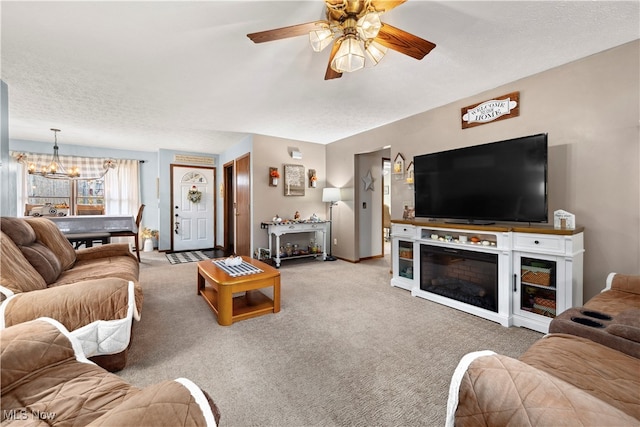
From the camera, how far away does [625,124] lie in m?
2.15

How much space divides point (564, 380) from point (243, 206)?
4.94 metres

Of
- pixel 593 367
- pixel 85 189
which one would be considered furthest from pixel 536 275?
pixel 85 189

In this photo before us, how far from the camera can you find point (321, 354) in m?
1.92

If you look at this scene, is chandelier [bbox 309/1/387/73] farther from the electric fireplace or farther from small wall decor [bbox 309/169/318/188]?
small wall decor [bbox 309/169/318/188]

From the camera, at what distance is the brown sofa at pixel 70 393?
0.66 meters

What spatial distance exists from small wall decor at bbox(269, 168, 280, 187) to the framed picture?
196mm

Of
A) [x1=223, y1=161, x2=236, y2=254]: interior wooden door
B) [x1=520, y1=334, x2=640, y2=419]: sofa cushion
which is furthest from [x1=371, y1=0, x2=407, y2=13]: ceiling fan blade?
[x1=223, y1=161, x2=236, y2=254]: interior wooden door

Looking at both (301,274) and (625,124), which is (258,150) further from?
(625,124)

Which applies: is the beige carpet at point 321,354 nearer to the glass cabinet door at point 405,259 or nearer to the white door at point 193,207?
the glass cabinet door at point 405,259

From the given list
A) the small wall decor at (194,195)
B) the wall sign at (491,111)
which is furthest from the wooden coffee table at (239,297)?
the small wall decor at (194,195)

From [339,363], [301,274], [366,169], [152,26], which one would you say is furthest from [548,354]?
[366,169]

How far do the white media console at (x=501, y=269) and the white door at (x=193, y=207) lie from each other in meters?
Answer: 5.13

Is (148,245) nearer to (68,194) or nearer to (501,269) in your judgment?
(68,194)

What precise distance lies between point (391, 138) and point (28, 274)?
414cm
